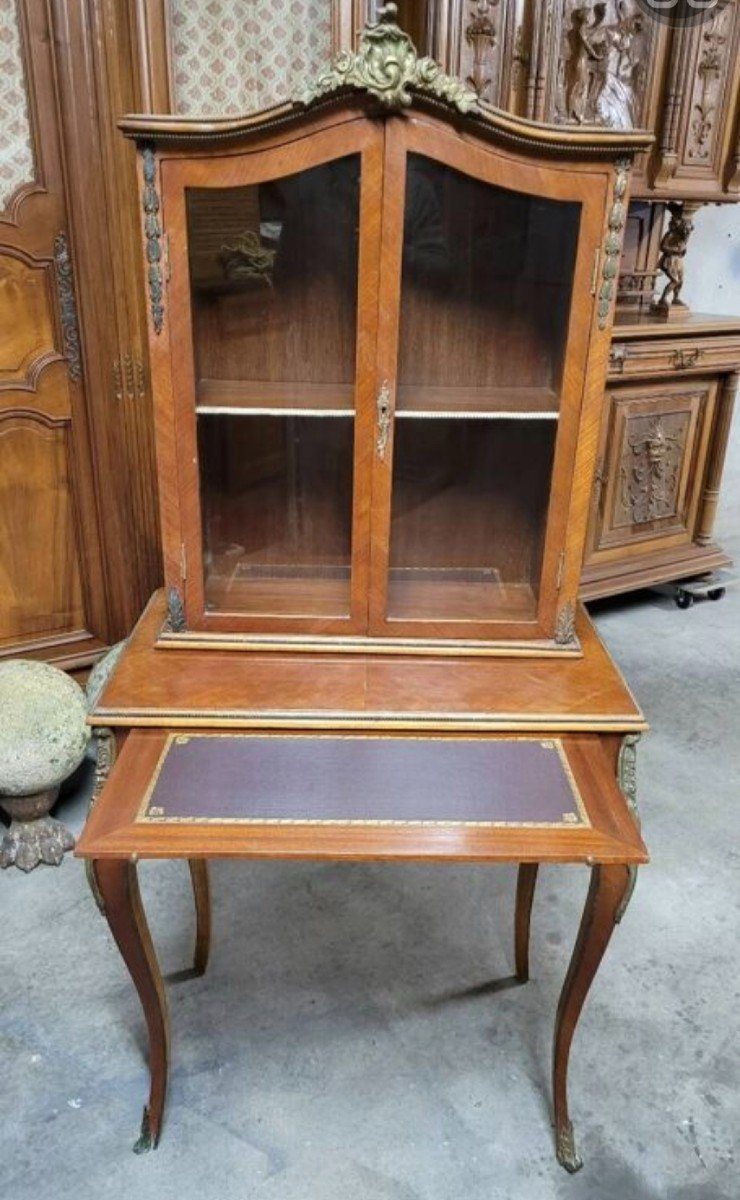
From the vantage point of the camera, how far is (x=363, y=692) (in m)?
1.26

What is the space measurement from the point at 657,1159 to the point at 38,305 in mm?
2087

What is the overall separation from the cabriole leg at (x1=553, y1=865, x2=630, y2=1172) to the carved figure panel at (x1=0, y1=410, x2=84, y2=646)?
159cm

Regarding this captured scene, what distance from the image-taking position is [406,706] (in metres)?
1.23

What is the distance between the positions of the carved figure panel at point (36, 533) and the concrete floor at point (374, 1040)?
56 cm

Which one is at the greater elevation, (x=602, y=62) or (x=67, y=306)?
(x=602, y=62)

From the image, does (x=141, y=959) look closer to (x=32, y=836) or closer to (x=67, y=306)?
(x=32, y=836)

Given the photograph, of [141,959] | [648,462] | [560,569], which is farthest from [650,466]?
[141,959]

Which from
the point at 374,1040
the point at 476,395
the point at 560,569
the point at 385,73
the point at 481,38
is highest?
the point at 481,38

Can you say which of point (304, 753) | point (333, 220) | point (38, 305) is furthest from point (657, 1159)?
point (38, 305)

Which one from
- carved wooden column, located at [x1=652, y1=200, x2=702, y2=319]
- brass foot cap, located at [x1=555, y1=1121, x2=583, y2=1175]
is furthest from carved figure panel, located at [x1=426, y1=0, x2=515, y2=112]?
brass foot cap, located at [x1=555, y1=1121, x2=583, y2=1175]

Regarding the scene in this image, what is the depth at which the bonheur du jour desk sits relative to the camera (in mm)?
1065

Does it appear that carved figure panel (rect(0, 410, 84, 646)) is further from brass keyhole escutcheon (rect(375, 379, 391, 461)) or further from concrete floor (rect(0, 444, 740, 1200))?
brass keyhole escutcheon (rect(375, 379, 391, 461))

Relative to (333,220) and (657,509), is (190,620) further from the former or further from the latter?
(657,509)

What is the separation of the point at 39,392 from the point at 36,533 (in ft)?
1.15
